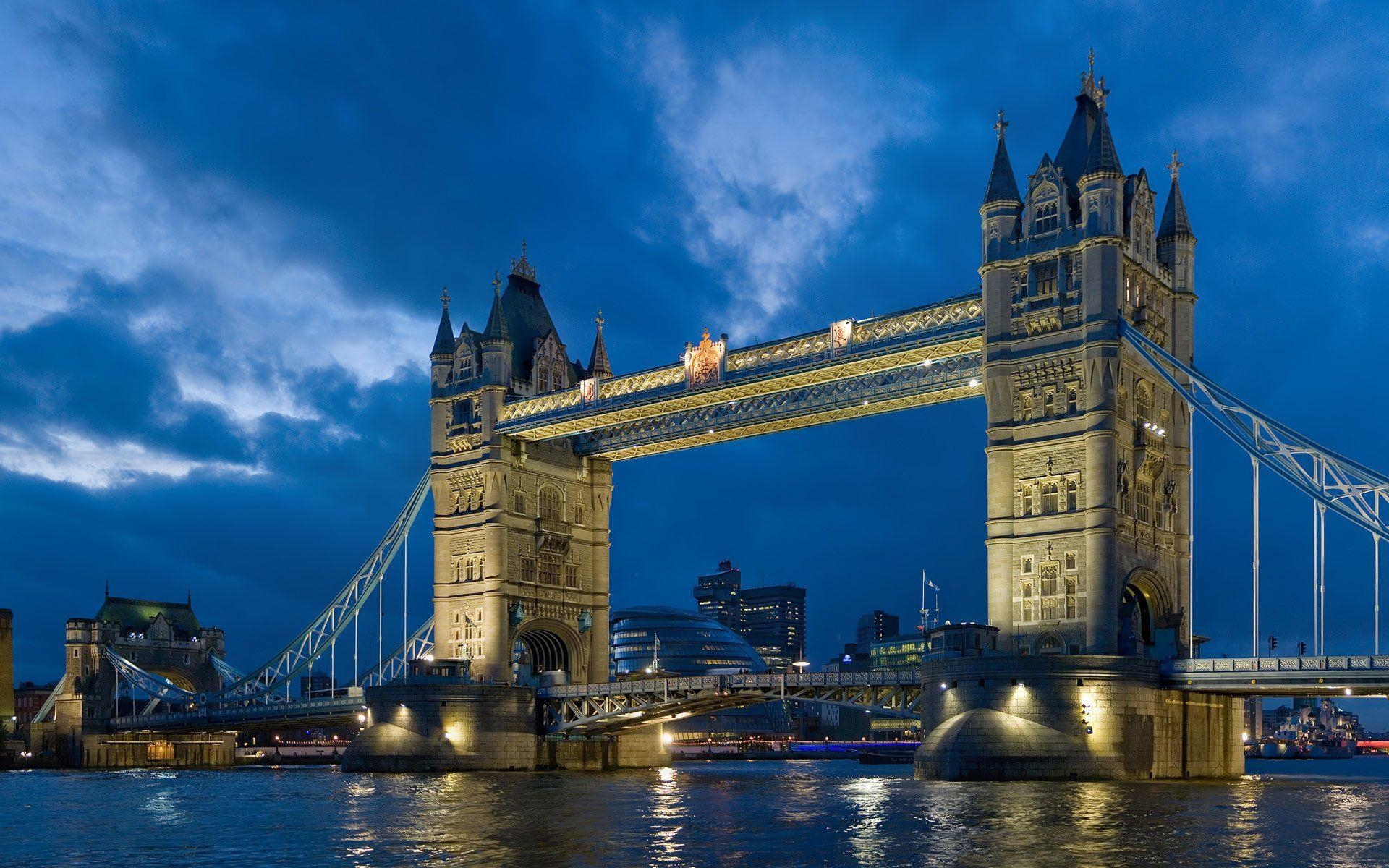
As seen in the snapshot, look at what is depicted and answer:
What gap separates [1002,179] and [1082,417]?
1194cm

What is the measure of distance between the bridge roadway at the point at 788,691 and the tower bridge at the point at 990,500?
18cm

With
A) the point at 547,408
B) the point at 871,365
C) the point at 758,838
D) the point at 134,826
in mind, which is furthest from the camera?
the point at 547,408

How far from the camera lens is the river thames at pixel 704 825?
34812 mm

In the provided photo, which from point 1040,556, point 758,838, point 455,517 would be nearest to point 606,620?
point 455,517

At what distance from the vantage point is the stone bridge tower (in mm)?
64250

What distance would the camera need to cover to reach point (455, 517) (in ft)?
299

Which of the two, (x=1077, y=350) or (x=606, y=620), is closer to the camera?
(x=1077, y=350)

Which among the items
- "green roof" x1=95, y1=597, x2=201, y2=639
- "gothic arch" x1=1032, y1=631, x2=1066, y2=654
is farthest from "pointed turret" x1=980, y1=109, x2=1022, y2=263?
"green roof" x1=95, y1=597, x2=201, y2=639

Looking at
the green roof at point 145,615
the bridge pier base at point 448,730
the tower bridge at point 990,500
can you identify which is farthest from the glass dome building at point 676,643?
the bridge pier base at point 448,730

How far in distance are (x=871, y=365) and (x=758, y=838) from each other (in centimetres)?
3699

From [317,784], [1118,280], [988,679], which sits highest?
[1118,280]

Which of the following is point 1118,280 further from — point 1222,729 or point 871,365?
point 1222,729

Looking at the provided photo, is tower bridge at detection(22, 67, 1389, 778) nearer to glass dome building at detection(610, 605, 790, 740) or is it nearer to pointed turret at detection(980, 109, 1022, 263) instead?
pointed turret at detection(980, 109, 1022, 263)

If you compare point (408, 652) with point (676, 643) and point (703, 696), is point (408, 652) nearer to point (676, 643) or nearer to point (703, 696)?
point (703, 696)
